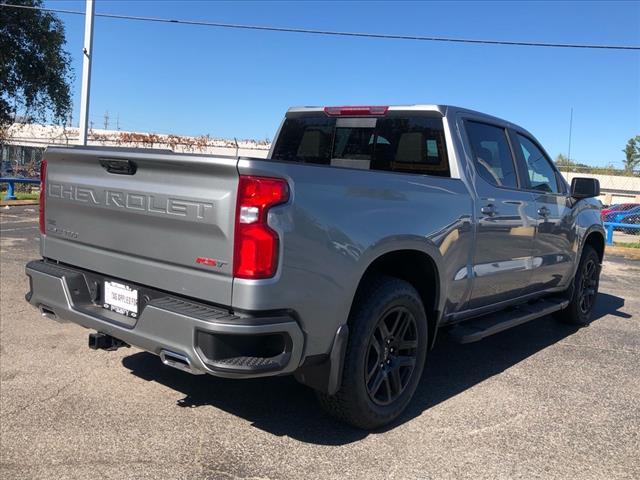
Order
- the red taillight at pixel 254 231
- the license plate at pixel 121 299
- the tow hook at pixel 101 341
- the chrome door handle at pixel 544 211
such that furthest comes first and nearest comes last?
the chrome door handle at pixel 544 211 → the tow hook at pixel 101 341 → the license plate at pixel 121 299 → the red taillight at pixel 254 231

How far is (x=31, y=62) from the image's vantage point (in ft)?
59.9

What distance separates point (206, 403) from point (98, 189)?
156 centimetres

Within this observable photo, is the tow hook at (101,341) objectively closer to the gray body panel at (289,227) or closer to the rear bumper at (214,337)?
the gray body panel at (289,227)

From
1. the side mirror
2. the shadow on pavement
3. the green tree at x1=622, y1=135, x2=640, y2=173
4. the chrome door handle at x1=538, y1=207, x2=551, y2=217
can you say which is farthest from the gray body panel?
the green tree at x1=622, y1=135, x2=640, y2=173

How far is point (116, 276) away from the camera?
10.7ft

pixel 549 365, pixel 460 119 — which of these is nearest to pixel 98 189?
pixel 460 119

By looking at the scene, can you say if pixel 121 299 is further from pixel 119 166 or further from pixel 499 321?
pixel 499 321

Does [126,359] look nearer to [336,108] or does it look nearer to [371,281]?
[371,281]

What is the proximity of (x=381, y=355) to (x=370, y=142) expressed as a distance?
1924 millimetres

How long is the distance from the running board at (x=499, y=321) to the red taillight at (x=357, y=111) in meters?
1.80

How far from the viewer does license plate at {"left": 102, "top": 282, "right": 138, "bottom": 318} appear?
3176 mm

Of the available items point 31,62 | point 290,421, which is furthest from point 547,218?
point 31,62

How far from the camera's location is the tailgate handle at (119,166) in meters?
3.12

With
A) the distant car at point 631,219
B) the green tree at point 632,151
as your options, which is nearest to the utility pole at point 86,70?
the distant car at point 631,219
